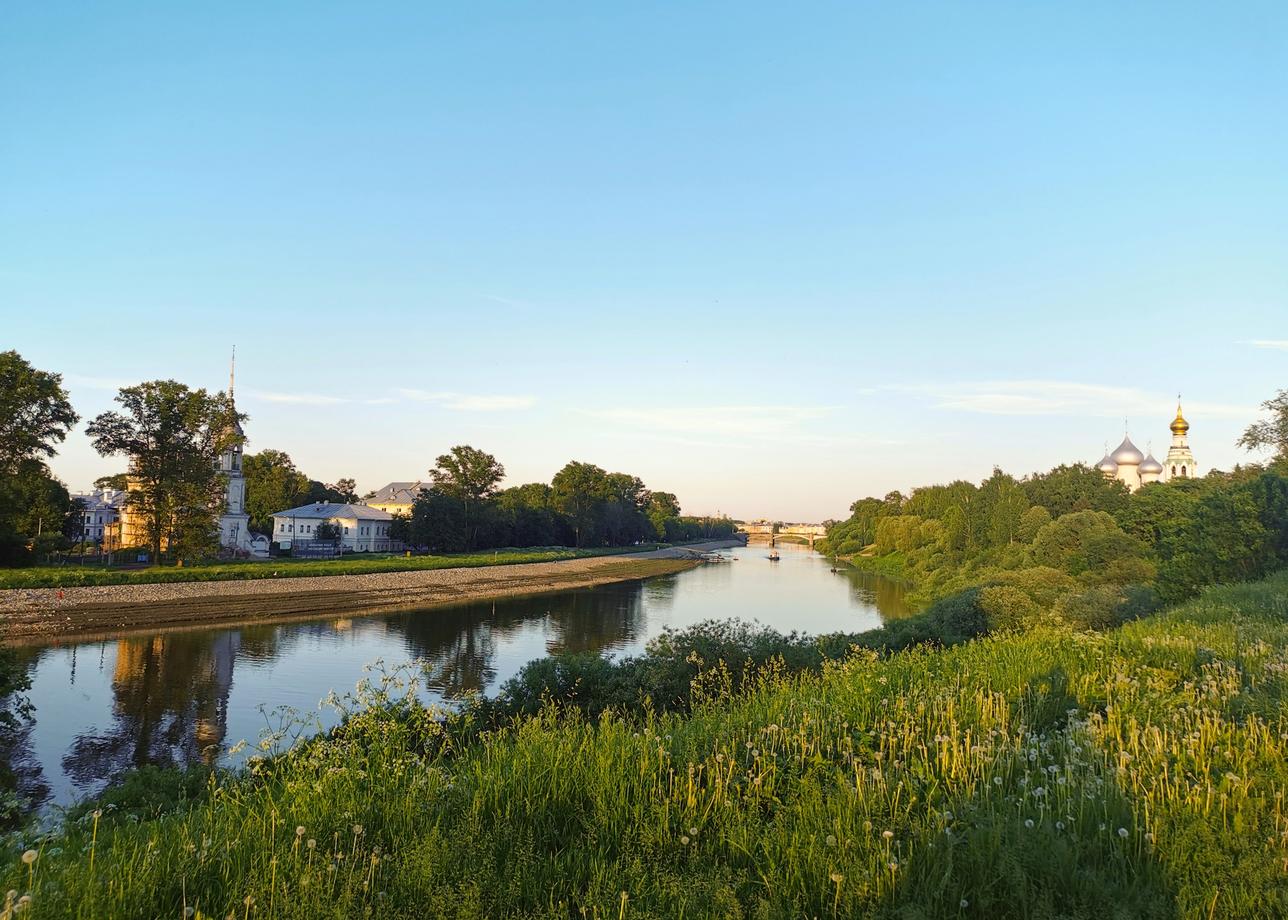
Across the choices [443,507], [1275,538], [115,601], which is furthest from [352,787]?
[443,507]

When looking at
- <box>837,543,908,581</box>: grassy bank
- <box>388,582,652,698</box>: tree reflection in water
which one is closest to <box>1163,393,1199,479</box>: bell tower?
<box>837,543,908,581</box>: grassy bank

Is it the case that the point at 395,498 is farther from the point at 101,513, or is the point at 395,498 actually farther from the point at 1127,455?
the point at 1127,455

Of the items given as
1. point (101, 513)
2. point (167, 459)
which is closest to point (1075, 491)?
point (167, 459)

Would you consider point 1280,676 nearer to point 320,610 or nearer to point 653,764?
point 653,764

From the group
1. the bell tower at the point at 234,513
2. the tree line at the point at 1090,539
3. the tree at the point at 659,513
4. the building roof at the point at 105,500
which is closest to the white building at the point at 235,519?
the bell tower at the point at 234,513

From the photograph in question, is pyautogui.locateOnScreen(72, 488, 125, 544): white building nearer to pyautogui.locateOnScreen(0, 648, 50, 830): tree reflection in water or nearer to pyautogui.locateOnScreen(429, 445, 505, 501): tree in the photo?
pyautogui.locateOnScreen(429, 445, 505, 501): tree

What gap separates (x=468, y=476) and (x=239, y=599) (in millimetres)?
42886

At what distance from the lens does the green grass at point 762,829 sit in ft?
11.1

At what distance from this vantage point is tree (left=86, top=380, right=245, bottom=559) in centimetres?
4488

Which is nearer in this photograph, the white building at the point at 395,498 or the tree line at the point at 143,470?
the tree line at the point at 143,470

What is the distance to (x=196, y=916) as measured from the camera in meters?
3.05

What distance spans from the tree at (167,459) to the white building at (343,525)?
3526cm

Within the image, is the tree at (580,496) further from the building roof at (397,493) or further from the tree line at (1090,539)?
the tree line at (1090,539)

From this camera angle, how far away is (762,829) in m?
4.36
